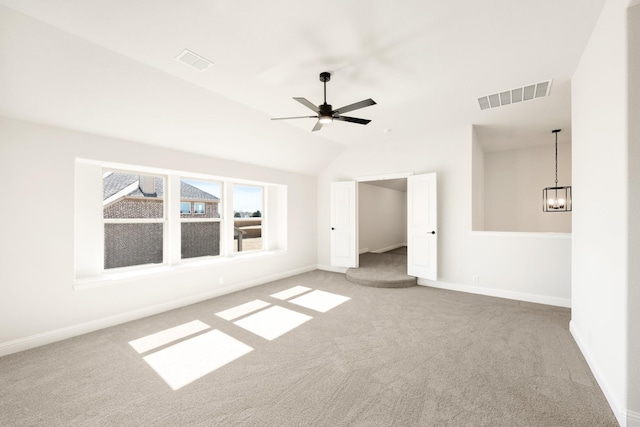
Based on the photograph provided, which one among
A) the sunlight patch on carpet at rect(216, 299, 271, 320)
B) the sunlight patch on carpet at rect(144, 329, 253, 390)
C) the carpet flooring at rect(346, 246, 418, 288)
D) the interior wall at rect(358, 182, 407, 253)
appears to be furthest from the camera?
the interior wall at rect(358, 182, 407, 253)

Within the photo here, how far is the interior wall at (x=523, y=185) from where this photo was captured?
241 inches

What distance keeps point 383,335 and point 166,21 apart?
372 cm

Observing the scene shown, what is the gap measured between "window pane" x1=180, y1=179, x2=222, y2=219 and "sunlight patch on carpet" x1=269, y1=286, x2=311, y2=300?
1902 mm

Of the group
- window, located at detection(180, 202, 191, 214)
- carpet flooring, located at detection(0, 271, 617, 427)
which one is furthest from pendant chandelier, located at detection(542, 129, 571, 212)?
window, located at detection(180, 202, 191, 214)

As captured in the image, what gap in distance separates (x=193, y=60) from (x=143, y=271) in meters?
2.97

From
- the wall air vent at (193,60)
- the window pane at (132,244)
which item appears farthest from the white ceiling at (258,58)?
the window pane at (132,244)

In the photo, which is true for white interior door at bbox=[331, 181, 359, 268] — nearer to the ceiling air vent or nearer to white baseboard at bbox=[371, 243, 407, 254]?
white baseboard at bbox=[371, 243, 407, 254]

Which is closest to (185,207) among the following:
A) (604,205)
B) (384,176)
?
(384,176)

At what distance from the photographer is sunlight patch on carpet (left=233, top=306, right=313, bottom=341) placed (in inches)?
126

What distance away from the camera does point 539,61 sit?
2.87m

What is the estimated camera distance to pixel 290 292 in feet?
15.8

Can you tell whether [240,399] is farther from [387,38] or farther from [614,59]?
[614,59]

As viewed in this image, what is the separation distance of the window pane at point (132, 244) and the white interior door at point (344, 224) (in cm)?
355

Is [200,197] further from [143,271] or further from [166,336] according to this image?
[166,336]
